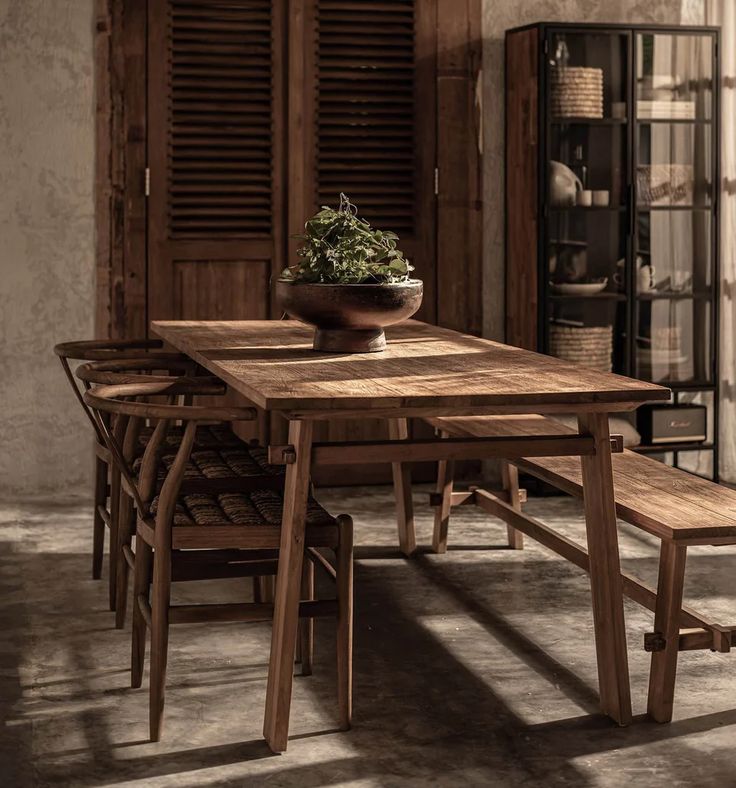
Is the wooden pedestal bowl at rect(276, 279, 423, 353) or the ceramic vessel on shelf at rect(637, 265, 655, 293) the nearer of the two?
the wooden pedestal bowl at rect(276, 279, 423, 353)

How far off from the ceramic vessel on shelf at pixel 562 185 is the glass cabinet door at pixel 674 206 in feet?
0.86

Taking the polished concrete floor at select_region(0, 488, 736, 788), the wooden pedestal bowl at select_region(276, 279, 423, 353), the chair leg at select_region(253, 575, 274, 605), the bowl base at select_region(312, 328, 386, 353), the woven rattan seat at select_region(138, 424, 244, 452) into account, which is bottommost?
the polished concrete floor at select_region(0, 488, 736, 788)

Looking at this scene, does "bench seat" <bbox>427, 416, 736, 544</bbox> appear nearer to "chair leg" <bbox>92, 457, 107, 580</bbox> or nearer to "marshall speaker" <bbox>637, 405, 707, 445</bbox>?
"chair leg" <bbox>92, 457, 107, 580</bbox>

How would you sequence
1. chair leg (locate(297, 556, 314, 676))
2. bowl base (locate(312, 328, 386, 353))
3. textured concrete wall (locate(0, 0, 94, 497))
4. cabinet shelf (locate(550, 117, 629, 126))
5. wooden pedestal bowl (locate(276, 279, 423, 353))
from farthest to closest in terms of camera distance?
1. cabinet shelf (locate(550, 117, 629, 126))
2. textured concrete wall (locate(0, 0, 94, 497))
3. bowl base (locate(312, 328, 386, 353))
4. wooden pedestal bowl (locate(276, 279, 423, 353))
5. chair leg (locate(297, 556, 314, 676))

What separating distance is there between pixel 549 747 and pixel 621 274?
313 cm

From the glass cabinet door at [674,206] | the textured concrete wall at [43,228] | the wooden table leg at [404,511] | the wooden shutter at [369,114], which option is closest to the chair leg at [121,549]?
the wooden table leg at [404,511]

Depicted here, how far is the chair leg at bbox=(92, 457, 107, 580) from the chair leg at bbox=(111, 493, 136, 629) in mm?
362

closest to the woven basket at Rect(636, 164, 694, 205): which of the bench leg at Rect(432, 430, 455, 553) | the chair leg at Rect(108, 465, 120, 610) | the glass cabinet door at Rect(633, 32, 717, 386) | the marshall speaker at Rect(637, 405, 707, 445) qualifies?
the glass cabinet door at Rect(633, 32, 717, 386)

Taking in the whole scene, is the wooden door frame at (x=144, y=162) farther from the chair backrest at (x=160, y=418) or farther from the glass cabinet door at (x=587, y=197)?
the chair backrest at (x=160, y=418)

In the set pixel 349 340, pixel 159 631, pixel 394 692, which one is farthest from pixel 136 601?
pixel 349 340

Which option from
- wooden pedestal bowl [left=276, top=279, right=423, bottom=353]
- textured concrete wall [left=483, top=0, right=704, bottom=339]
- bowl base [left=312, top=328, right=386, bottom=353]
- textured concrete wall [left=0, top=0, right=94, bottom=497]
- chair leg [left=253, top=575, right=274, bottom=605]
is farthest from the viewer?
textured concrete wall [left=483, top=0, right=704, bottom=339]

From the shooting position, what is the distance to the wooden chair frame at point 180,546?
293 cm

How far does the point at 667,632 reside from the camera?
3.17 meters

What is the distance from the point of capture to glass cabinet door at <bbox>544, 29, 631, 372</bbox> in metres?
5.64
